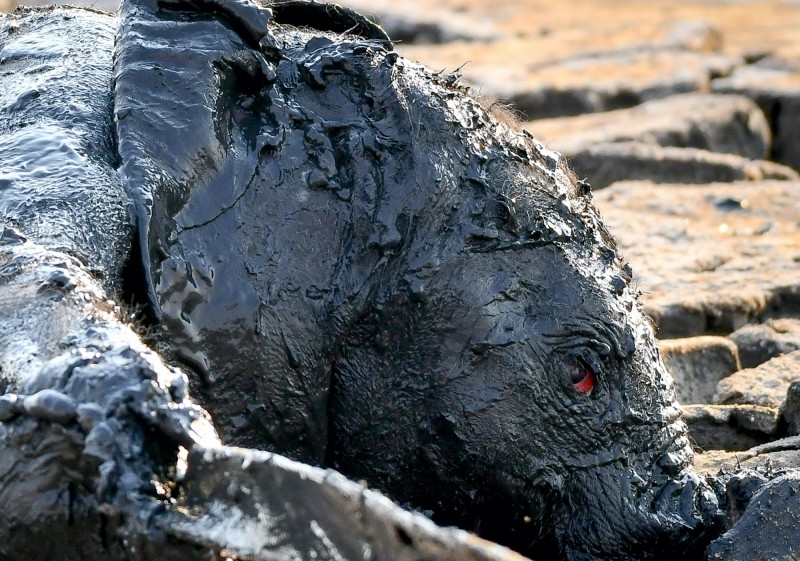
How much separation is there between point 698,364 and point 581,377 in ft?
6.76

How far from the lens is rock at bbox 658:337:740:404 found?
4832 mm

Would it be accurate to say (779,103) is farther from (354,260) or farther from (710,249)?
(354,260)

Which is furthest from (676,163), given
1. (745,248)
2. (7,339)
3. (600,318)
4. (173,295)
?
(7,339)

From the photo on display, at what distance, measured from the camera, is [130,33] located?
281 centimetres

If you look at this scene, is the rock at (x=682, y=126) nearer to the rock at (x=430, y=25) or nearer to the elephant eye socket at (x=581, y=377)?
the rock at (x=430, y=25)

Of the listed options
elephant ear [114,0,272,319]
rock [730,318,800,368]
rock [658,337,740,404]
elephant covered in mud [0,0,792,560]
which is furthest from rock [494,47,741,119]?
elephant ear [114,0,272,319]

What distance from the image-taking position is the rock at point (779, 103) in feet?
30.0

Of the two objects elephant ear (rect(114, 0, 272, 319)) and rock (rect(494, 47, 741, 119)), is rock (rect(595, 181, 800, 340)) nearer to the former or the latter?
rock (rect(494, 47, 741, 119))

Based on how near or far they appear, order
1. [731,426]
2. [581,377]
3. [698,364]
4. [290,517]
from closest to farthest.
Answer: [290,517], [581,377], [731,426], [698,364]

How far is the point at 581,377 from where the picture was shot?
117 inches

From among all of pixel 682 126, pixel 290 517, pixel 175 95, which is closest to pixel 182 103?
pixel 175 95

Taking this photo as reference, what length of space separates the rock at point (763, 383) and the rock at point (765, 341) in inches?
7.9

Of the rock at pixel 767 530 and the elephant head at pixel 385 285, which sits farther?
the rock at pixel 767 530

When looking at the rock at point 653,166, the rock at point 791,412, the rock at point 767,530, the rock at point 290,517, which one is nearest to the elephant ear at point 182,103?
the rock at point 290,517
